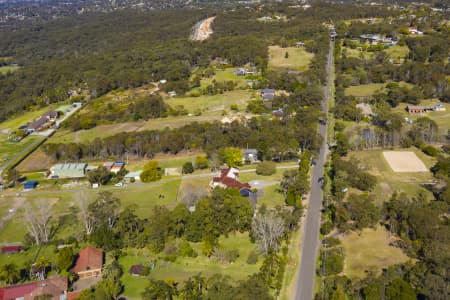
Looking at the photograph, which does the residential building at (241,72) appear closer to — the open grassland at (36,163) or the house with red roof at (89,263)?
the open grassland at (36,163)

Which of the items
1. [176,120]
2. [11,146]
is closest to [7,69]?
[11,146]

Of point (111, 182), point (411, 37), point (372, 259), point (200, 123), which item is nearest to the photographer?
point (372, 259)

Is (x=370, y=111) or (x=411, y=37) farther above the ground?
(x=411, y=37)

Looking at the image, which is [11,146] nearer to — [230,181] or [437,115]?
[230,181]

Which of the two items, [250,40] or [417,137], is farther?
[250,40]

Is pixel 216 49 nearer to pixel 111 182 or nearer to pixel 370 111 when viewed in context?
pixel 370 111

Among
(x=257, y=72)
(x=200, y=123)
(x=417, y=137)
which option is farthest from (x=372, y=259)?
(x=257, y=72)

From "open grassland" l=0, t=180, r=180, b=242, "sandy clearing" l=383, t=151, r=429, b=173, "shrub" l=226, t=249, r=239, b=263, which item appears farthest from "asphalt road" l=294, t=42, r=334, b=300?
"open grassland" l=0, t=180, r=180, b=242
